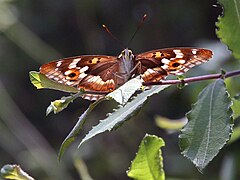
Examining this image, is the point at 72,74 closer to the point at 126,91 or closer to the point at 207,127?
the point at 126,91

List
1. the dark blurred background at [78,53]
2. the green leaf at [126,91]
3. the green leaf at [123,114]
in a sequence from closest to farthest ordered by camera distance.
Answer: the green leaf at [126,91] < the green leaf at [123,114] < the dark blurred background at [78,53]

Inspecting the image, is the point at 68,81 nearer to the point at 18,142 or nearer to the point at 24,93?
the point at 18,142

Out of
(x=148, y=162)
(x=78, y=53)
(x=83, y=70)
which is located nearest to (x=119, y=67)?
(x=83, y=70)

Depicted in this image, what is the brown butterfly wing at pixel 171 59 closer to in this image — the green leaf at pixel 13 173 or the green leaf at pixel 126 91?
the green leaf at pixel 126 91

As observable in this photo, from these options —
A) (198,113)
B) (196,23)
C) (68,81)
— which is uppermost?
(68,81)

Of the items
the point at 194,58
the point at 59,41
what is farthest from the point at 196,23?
the point at 194,58

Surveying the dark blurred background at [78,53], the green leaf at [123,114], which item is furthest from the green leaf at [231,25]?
the dark blurred background at [78,53]

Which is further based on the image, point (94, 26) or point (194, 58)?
point (94, 26)
